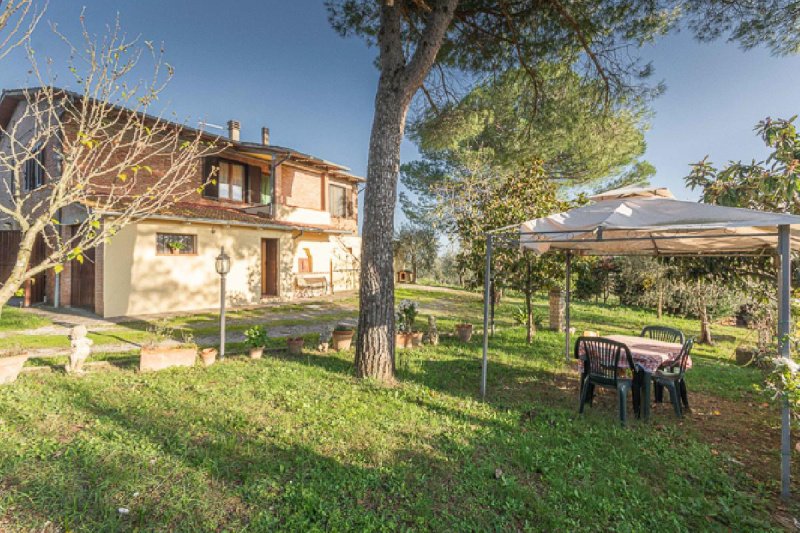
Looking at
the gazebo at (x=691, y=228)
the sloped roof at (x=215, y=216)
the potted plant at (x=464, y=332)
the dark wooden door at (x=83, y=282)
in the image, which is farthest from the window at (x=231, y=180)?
the gazebo at (x=691, y=228)

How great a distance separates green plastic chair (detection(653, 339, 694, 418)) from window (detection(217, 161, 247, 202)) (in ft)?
56.0

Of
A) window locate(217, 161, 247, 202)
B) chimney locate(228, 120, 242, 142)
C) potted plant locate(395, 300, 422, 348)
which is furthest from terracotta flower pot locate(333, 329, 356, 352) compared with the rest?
chimney locate(228, 120, 242, 142)

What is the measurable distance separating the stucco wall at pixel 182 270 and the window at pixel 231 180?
2720 mm

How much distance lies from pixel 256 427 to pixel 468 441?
2.50m

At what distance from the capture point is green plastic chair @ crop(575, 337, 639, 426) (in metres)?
4.98

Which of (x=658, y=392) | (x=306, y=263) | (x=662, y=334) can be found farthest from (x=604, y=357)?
(x=306, y=263)

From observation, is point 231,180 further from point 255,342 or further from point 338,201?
point 255,342

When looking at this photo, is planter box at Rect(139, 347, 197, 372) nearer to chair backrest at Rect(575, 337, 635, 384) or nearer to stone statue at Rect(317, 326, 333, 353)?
stone statue at Rect(317, 326, 333, 353)

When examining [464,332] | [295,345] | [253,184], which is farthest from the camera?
[253,184]

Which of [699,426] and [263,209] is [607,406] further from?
[263,209]

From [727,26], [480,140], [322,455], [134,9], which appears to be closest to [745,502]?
[322,455]

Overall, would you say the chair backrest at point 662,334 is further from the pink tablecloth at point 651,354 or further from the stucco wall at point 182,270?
the stucco wall at point 182,270

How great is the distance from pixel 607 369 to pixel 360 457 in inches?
145

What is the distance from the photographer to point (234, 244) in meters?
14.8
